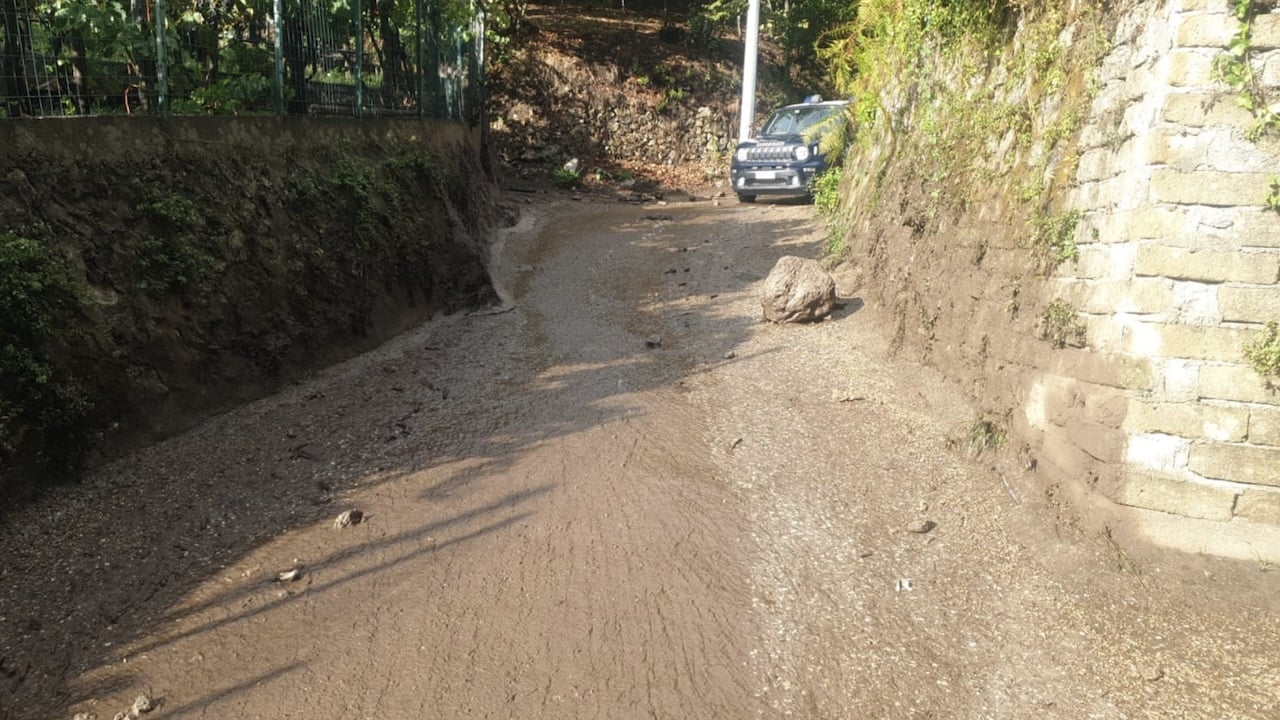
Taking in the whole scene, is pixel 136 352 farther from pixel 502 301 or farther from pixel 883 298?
pixel 883 298

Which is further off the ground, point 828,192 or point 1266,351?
point 828,192

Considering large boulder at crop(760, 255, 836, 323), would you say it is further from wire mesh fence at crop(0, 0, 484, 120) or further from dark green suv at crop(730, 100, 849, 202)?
dark green suv at crop(730, 100, 849, 202)

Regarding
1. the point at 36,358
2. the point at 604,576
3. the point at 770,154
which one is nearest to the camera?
the point at 604,576

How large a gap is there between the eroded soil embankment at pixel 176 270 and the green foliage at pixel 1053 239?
18.0 ft

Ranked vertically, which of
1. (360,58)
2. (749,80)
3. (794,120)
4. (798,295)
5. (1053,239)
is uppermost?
(749,80)

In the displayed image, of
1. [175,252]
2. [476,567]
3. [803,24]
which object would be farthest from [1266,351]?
[803,24]

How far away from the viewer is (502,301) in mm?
10227

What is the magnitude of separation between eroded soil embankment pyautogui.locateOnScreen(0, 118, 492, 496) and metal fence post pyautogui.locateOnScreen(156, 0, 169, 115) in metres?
0.14

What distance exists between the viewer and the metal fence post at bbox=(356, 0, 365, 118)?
9392mm

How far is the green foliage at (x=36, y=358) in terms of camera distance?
4918mm

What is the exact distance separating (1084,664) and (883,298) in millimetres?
4841

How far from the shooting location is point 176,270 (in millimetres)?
6254

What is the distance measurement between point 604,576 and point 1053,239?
A: 3.33m

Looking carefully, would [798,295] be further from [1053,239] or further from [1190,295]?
[1190,295]
